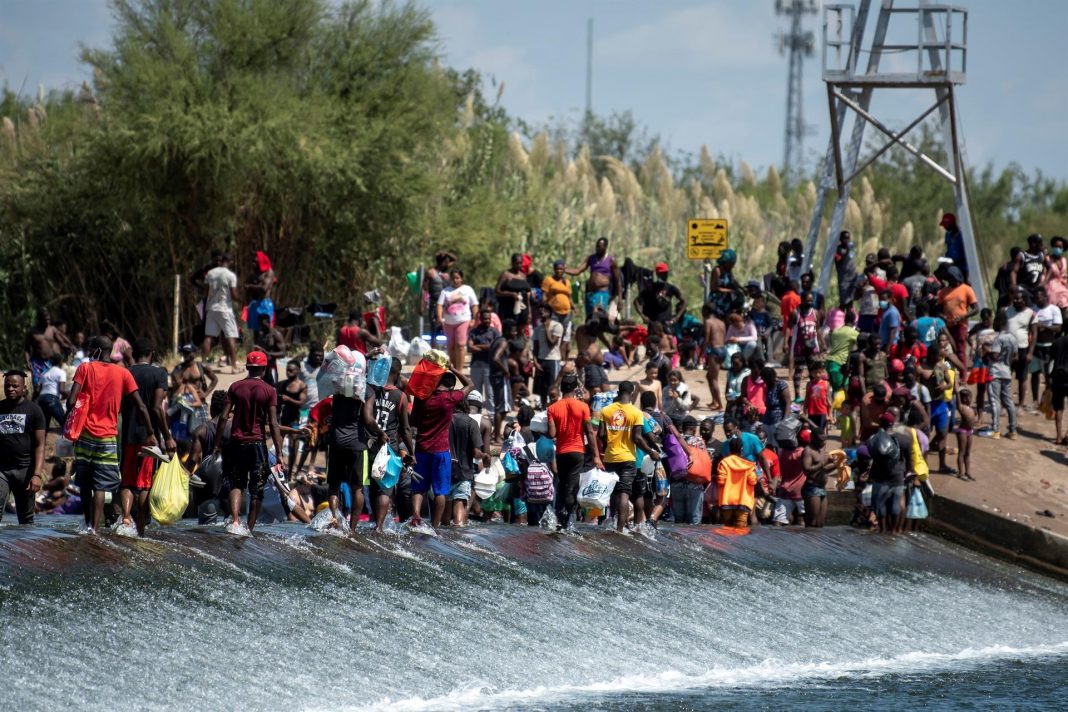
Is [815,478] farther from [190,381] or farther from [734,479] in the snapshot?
[190,381]

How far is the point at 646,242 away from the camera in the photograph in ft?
121

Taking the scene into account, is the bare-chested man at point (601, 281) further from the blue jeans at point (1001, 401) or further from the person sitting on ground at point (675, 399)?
the blue jeans at point (1001, 401)

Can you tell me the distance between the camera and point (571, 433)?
16.1 meters

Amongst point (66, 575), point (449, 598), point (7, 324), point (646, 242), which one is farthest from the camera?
point (646, 242)

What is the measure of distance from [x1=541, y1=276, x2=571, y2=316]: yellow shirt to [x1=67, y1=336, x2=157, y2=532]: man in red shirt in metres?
11.2

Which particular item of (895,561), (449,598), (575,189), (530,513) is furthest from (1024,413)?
(575,189)

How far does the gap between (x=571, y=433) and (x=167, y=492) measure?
375cm

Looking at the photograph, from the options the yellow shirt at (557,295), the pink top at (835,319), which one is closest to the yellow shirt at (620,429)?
the yellow shirt at (557,295)

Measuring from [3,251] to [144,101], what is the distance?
14.3ft

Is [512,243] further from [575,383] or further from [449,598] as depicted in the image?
[449,598]

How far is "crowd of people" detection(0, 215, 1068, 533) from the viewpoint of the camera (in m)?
13.9

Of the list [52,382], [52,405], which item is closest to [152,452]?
[52,405]

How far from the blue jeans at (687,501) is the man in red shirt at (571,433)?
239cm

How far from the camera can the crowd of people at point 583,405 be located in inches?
548
